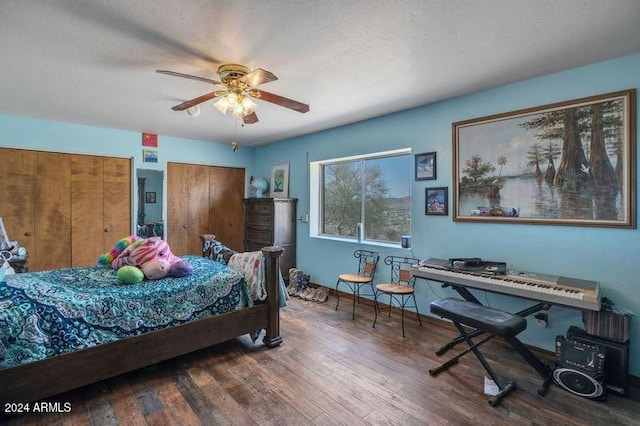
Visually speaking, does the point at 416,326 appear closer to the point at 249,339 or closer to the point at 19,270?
the point at 249,339

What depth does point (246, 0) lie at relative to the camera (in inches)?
63.6

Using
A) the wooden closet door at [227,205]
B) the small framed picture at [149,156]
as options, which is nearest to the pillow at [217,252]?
the wooden closet door at [227,205]

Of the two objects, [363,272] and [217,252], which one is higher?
[217,252]

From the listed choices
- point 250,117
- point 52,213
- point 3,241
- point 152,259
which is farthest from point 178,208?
point 250,117

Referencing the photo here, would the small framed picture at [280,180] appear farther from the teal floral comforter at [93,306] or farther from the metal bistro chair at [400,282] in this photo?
the teal floral comforter at [93,306]

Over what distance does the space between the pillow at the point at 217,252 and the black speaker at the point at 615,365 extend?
9.78ft

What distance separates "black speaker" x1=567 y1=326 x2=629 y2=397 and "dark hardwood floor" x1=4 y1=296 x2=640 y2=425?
0.07m

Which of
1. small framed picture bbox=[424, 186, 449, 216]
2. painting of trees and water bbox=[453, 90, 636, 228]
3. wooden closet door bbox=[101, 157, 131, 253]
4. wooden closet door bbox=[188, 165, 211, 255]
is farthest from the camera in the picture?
wooden closet door bbox=[188, 165, 211, 255]

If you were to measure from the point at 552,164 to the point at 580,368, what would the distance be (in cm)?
152

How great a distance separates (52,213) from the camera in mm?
3986

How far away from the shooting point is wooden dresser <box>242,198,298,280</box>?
4.75 m

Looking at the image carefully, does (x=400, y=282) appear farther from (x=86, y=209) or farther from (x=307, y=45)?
(x=86, y=209)

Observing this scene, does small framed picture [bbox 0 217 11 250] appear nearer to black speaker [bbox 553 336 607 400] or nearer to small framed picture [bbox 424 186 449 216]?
small framed picture [bbox 424 186 449 216]

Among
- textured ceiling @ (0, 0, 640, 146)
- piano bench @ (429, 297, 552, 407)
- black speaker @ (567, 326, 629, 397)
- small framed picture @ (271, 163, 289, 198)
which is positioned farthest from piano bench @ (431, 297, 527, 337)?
small framed picture @ (271, 163, 289, 198)
